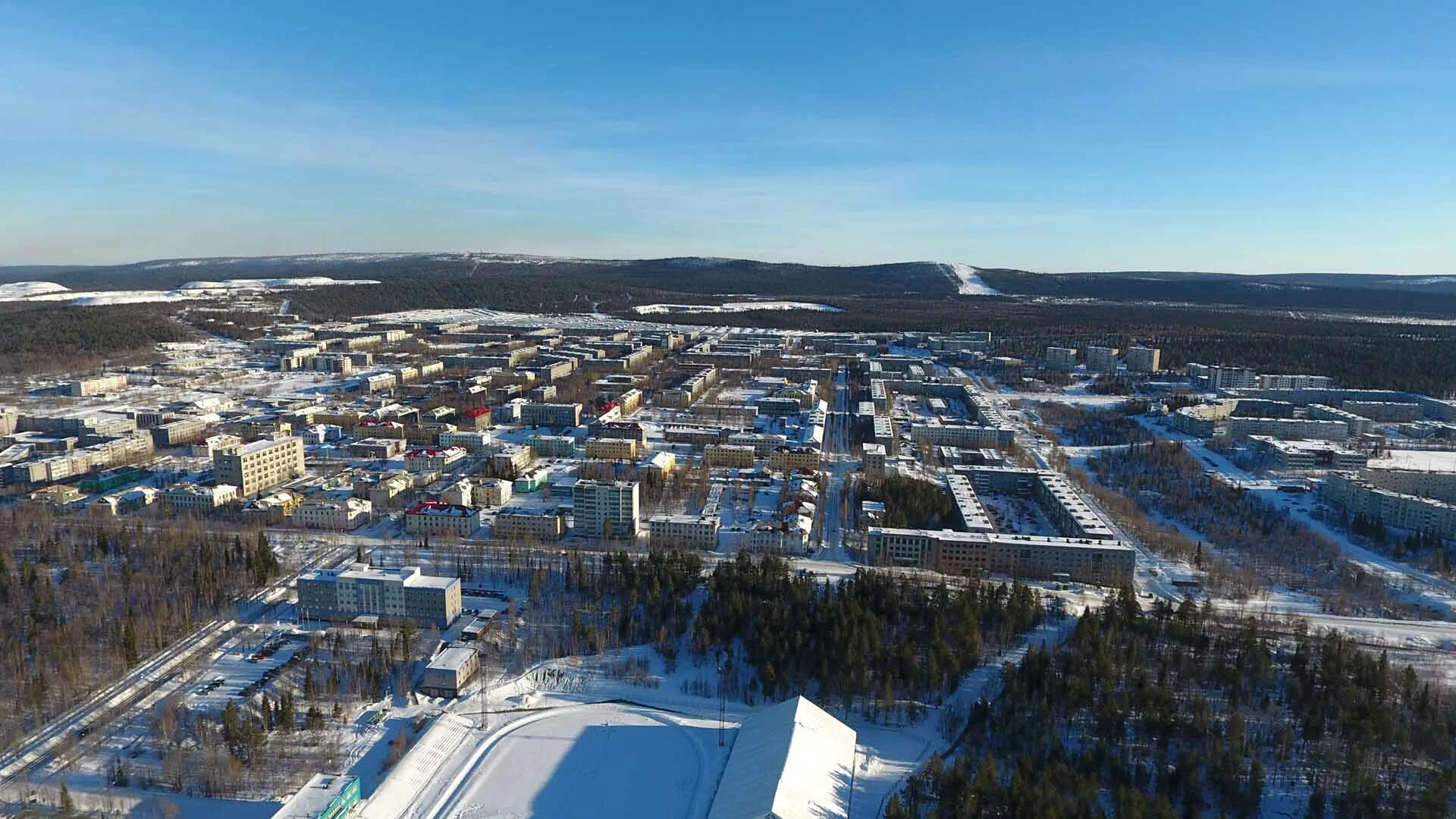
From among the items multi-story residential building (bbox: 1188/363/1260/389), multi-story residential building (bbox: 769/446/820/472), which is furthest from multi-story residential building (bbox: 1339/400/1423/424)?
multi-story residential building (bbox: 769/446/820/472)

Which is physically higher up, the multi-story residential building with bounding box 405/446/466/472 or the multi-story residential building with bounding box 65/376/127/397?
the multi-story residential building with bounding box 65/376/127/397

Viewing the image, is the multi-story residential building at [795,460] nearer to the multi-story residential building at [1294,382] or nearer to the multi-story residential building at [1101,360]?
the multi-story residential building at [1294,382]

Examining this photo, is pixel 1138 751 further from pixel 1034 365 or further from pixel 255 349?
pixel 255 349

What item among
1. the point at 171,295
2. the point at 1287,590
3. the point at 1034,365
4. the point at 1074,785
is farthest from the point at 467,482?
the point at 171,295

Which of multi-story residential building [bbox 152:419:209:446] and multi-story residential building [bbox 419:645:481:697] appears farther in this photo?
multi-story residential building [bbox 152:419:209:446]

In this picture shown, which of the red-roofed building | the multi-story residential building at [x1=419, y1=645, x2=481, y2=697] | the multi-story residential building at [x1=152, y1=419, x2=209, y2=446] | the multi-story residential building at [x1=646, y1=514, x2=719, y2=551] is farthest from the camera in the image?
the red-roofed building

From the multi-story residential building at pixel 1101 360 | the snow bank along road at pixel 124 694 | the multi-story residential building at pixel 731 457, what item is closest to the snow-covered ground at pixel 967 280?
the multi-story residential building at pixel 1101 360

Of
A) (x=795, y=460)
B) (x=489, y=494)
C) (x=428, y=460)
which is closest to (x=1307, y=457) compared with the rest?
(x=795, y=460)

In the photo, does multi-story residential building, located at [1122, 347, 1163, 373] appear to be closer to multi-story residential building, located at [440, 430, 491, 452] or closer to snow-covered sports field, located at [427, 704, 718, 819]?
multi-story residential building, located at [440, 430, 491, 452]
